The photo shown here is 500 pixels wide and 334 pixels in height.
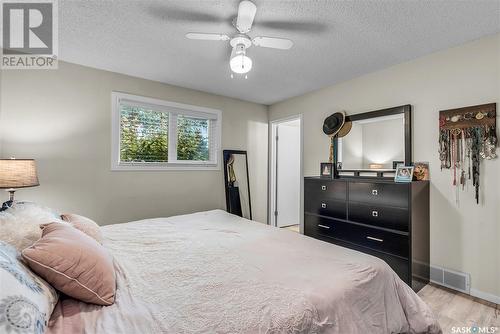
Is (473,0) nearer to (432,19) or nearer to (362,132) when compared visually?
(432,19)

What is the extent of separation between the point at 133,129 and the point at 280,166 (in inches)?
105

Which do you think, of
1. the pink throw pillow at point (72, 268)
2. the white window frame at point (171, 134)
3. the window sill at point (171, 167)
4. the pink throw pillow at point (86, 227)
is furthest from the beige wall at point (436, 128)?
the pink throw pillow at point (86, 227)

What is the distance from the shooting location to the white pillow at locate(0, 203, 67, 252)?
46.1 inches

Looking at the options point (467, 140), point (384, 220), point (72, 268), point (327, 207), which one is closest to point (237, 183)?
point (327, 207)

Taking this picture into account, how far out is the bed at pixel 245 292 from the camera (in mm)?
946

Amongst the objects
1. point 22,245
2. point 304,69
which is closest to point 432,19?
point 304,69

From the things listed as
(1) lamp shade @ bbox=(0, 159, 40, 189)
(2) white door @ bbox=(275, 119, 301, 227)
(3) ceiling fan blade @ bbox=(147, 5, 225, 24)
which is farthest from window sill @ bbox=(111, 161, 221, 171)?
(3) ceiling fan blade @ bbox=(147, 5, 225, 24)

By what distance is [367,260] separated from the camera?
152 centimetres

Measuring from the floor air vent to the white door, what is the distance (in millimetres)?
2604

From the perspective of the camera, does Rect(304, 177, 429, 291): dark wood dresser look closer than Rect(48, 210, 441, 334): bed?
No

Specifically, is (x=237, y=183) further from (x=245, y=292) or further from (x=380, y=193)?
(x=245, y=292)

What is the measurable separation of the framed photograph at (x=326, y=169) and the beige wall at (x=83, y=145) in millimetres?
1743

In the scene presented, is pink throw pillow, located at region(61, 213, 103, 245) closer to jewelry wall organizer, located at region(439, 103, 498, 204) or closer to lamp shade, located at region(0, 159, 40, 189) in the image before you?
lamp shade, located at region(0, 159, 40, 189)

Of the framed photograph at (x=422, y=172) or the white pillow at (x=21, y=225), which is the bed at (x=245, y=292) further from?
the framed photograph at (x=422, y=172)
